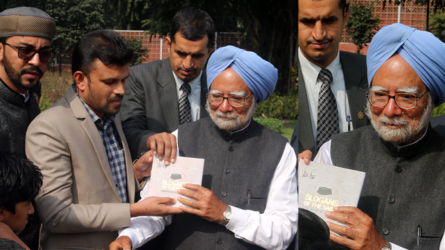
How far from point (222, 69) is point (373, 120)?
3.51 ft

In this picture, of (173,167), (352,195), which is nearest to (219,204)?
(173,167)

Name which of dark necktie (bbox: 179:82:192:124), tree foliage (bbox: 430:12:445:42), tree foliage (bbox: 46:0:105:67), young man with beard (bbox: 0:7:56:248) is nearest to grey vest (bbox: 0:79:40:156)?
young man with beard (bbox: 0:7:56:248)

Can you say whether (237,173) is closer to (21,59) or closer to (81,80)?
(81,80)

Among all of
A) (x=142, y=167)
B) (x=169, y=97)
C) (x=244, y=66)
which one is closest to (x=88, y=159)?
(x=142, y=167)

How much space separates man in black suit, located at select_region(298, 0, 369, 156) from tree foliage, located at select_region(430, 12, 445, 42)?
239 millimetres

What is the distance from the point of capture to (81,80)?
96.0 inches

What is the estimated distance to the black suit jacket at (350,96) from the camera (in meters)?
1.42

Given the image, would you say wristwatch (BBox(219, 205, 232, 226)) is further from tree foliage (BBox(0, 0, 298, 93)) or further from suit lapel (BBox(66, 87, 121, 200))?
tree foliage (BBox(0, 0, 298, 93))

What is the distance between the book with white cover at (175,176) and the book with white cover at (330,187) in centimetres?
76

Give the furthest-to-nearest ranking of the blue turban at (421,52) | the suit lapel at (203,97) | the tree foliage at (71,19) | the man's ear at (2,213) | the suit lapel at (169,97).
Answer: the tree foliage at (71,19) < the suit lapel at (203,97) < the suit lapel at (169,97) < the man's ear at (2,213) < the blue turban at (421,52)

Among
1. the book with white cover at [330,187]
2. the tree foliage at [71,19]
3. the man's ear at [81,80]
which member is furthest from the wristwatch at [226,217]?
the tree foliage at [71,19]

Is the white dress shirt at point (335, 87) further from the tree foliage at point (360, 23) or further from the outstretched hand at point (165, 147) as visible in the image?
the outstretched hand at point (165, 147)

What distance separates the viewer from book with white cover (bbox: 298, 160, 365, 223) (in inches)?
48.4

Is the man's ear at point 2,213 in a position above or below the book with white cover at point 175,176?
below
